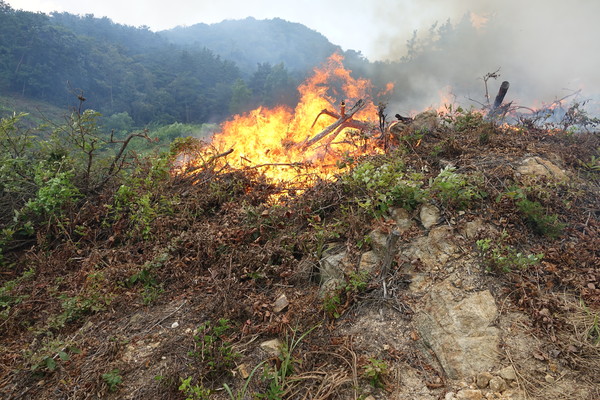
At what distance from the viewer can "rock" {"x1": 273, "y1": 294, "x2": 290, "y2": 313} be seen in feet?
11.6

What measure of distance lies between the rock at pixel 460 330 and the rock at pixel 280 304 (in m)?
1.44

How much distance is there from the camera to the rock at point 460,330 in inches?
103

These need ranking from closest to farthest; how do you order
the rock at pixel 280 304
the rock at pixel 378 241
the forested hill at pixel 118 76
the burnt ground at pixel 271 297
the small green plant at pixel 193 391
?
the small green plant at pixel 193 391 → the burnt ground at pixel 271 297 → the rock at pixel 280 304 → the rock at pixel 378 241 → the forested hill at pixel 118 76

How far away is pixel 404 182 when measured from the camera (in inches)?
175

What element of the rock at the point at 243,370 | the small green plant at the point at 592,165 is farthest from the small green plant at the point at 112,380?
the small green plant at the point at 592,165

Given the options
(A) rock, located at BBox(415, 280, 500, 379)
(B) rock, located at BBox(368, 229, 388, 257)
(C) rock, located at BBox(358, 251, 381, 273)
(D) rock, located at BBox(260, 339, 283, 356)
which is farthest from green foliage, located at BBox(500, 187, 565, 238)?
(D) rock, located at BBox(260, 339, 283, 356)

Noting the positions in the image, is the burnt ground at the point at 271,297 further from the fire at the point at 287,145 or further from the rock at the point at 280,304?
the fire at the point at 287,145

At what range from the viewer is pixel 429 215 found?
4148mm

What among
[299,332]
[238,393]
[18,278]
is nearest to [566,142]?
[299,332]

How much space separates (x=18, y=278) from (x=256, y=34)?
153 meters

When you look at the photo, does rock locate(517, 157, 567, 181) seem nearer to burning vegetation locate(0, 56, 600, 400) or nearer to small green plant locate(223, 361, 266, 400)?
burning vegetation locate(0, 56, 600, 400)

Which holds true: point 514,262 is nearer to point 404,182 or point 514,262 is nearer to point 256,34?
point 404,182

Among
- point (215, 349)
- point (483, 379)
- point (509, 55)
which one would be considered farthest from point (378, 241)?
point (509, 55)

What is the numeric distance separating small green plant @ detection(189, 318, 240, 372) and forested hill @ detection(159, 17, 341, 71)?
97.8 m
